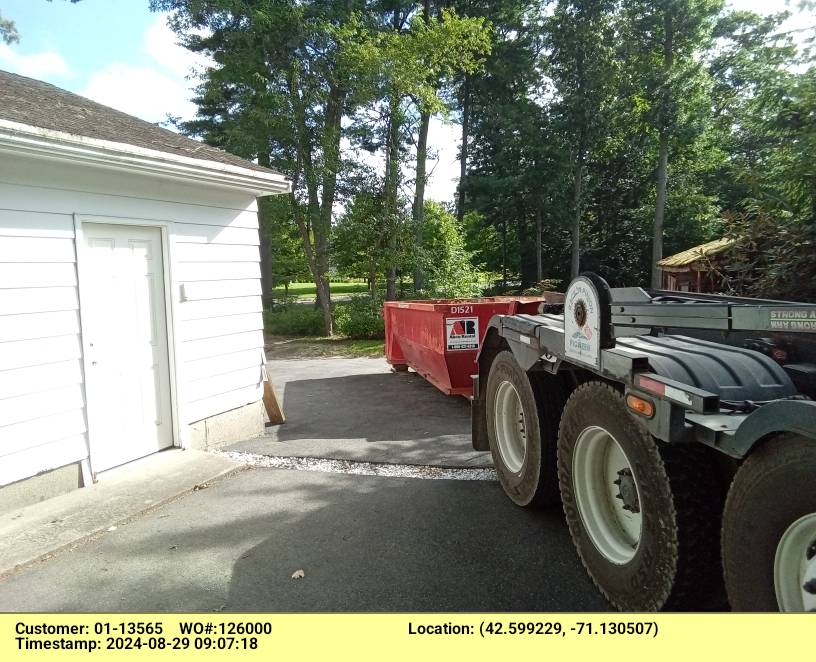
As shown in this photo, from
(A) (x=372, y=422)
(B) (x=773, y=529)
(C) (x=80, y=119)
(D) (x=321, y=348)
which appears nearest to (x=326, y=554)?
(B) (x=773, y=529)

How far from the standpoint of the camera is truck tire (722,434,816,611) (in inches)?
70.9

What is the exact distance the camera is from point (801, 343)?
293 centimetres

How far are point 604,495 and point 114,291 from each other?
180 inches

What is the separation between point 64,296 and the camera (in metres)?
4.80

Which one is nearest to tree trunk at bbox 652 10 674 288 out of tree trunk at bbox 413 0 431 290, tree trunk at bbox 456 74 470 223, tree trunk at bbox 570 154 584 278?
tree trunk at bbox 570 154 584 278

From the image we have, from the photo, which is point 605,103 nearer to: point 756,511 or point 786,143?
point 786,143

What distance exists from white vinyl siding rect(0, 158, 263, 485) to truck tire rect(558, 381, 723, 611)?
4048 millimetres

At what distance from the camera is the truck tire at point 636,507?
2348mm

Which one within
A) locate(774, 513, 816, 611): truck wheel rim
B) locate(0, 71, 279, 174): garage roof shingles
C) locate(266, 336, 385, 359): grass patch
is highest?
locate(0, 71, 279, 174): garage roof shingles

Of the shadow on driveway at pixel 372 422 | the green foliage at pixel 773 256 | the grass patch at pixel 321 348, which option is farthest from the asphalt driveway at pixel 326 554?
the grass patch at pixel 321 348

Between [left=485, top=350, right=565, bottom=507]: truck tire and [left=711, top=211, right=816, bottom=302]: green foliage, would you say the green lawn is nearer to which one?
[left=711, top=211, right=816, bottom=302]: green foliage

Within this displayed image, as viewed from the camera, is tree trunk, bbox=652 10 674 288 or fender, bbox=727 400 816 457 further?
tree trunk, bbox=652 10 674 288

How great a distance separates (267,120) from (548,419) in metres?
14.5

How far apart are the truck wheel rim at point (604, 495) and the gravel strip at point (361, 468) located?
77.6 inches
